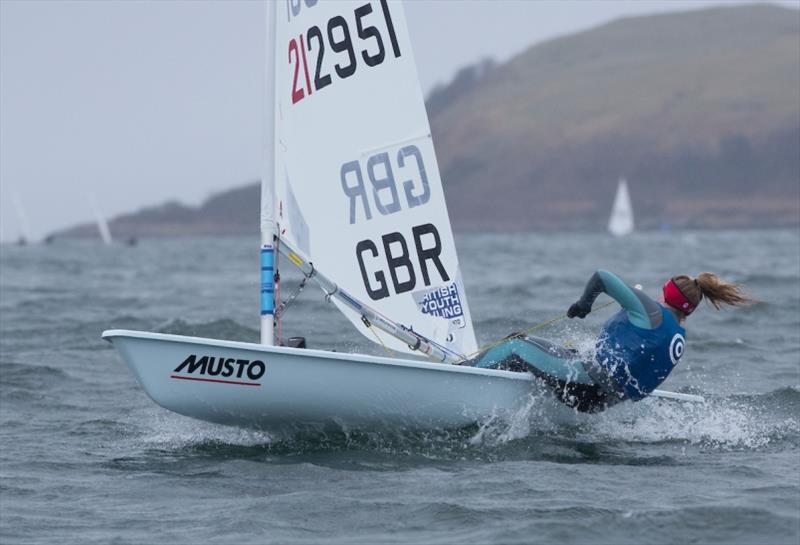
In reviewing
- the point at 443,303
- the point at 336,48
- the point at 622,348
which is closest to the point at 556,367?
the point at 622,348

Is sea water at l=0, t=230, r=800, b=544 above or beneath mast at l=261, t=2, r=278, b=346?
beneath

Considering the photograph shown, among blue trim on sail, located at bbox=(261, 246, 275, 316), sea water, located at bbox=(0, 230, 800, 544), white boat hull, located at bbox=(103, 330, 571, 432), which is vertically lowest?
sea water, located at bbox=(0, 230, 800, 544)

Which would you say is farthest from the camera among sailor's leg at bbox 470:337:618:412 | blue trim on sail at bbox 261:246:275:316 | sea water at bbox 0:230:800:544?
blue trim on sail at bbox 261:246:275:316

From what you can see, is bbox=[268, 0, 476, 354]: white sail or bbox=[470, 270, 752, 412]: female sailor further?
bbox=[268, 0, 476, 354]: white sail

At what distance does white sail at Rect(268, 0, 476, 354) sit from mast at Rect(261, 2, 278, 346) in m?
0.05

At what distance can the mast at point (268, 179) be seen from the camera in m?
7.23

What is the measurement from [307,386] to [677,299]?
212 centimetres

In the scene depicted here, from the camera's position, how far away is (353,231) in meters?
7.55

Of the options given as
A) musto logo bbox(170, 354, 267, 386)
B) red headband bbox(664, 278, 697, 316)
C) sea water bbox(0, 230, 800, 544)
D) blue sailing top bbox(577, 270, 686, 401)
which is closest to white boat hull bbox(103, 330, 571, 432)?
musto logo bbox(170, 354, 267, 386)

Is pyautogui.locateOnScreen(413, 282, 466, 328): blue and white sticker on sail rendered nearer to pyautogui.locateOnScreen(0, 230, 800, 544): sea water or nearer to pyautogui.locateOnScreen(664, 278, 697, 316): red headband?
pyautogui.locateOnScreen(0, 230, 800, 544): sea water

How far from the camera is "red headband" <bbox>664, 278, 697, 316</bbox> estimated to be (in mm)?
6836

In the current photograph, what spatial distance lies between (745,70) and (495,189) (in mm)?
25158

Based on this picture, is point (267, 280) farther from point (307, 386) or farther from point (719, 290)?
point (719, 290)

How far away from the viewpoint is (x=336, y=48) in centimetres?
736
